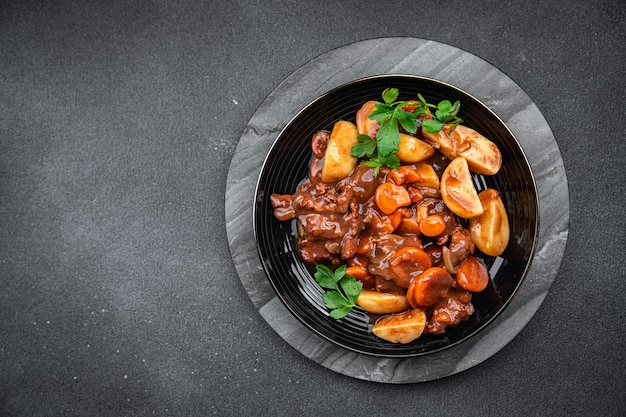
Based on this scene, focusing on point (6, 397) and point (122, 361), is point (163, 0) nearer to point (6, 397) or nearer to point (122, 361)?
point (122, 361)

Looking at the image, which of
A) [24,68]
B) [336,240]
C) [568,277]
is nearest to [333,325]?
[336,240]

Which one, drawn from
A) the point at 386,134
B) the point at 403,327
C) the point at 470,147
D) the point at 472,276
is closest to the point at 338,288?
the point at 403,327

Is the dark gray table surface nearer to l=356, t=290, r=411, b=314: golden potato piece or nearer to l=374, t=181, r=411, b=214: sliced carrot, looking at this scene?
l=356, t=290, r=411, b=314: golden potato piece

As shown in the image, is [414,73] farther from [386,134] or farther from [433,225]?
[433,225]

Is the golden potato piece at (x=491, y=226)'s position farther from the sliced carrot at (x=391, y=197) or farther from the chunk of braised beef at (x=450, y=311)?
the sliced carrot at (x=391, y=197)

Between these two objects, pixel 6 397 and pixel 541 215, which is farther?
pixel 6 397

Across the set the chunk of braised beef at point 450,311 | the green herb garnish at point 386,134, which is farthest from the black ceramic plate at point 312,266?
the green herb garnish at point 386,134

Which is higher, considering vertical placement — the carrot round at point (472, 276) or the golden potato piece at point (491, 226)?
the golden potato piece at point (491, 226)
